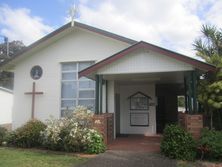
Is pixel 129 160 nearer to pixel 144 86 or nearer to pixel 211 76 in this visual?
pixel 211 76

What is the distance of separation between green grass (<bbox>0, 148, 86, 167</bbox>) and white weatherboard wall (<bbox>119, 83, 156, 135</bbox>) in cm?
599

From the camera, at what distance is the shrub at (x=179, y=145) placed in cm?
850

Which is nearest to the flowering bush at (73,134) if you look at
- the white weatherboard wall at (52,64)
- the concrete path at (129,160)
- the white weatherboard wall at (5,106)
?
the concrete path at (129,160)

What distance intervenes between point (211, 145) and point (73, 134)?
465 centimetres

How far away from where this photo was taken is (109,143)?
1138 centimetres

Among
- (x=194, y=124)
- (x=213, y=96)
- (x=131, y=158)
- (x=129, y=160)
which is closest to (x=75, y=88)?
(x=131, y=158)

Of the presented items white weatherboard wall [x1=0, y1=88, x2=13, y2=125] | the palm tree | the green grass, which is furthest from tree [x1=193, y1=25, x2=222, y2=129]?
white weatherboard wall [x1=0, y1=88, x2=13, y2=125]

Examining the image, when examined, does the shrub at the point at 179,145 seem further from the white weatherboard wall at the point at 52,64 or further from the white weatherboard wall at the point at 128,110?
the white weatherboard wall at the point at 128,110

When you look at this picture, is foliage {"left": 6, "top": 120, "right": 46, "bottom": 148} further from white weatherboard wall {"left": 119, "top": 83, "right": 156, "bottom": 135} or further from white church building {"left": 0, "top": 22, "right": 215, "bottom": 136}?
white weatherboard wall {"left": 119, "top": 83, "right": 156, "bottom": 135}

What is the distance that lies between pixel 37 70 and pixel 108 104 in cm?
429

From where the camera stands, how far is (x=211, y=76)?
405 inches

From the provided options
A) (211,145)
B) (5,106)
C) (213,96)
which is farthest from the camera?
(5,106)

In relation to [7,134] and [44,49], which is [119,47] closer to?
[44,49]

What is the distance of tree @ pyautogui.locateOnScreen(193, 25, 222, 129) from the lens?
9500mm
